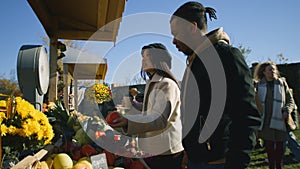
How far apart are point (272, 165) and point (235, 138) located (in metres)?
2.51

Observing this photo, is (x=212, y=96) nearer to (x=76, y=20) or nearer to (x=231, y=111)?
(x=231, y=111)

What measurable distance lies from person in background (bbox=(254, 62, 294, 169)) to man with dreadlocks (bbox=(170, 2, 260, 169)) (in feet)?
6.95

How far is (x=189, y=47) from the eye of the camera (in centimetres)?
126

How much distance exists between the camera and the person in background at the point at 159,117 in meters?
1.50

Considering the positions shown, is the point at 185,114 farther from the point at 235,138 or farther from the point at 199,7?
the point at 199,7

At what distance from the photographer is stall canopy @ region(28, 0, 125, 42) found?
2.94 metres

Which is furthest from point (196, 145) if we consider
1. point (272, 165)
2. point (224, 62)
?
point (272, 165)

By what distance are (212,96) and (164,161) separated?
2.28 ft

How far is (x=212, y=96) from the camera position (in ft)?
3.73

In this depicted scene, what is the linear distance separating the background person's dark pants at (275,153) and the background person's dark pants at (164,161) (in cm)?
187

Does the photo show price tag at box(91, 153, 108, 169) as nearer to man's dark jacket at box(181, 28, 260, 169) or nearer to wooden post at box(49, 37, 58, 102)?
man's dark jacket at box(181, 28, 260, 169)

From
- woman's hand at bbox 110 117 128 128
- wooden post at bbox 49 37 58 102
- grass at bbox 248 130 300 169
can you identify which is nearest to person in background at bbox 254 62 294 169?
grass at bbox 248 130 300 169

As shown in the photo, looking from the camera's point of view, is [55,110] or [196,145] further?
[55,110]

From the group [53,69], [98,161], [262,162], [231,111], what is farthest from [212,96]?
[262,162]
